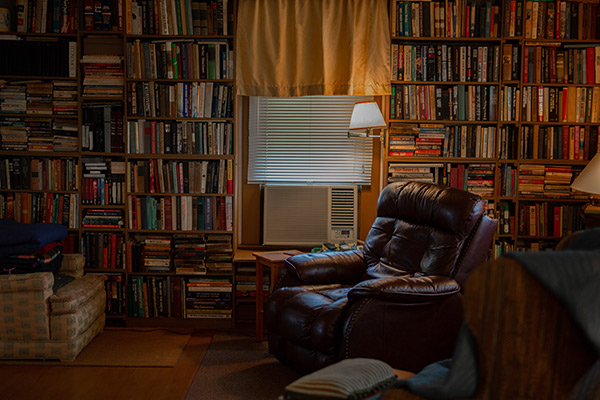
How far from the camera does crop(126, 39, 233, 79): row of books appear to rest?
3.95 metres

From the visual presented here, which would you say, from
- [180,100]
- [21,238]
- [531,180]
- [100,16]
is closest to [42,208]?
[21,238]

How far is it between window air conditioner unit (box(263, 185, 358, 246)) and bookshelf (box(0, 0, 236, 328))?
1.28ft

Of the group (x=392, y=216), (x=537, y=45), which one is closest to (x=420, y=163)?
(x=392, y=216)

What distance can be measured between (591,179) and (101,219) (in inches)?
133

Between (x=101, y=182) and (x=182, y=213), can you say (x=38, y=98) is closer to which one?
(x=101, y=182)

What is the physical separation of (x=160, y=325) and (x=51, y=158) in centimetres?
148

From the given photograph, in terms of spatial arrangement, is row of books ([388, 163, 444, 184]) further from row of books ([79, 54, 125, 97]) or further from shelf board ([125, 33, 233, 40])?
row of books ([79, 54, 125, 97])

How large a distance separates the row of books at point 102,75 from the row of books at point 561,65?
9.53 feet

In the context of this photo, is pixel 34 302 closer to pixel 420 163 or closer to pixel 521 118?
pixel 420 163

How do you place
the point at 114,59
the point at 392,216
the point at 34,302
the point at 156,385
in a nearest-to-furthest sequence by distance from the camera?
the point at 156,385 < the point at 34,302 < the point at 392,216 < the point at 114,59

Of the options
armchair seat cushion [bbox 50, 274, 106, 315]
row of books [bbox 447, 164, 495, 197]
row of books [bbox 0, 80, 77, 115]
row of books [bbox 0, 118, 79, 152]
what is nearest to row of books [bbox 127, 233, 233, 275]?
armchair seat cushion [bbox 50, 274, 106, 315]

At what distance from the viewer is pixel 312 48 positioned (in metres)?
4.06

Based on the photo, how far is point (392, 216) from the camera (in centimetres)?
349

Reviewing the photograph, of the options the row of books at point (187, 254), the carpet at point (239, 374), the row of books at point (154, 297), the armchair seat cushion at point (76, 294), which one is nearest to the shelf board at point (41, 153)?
the row of books at point (187, 254)
